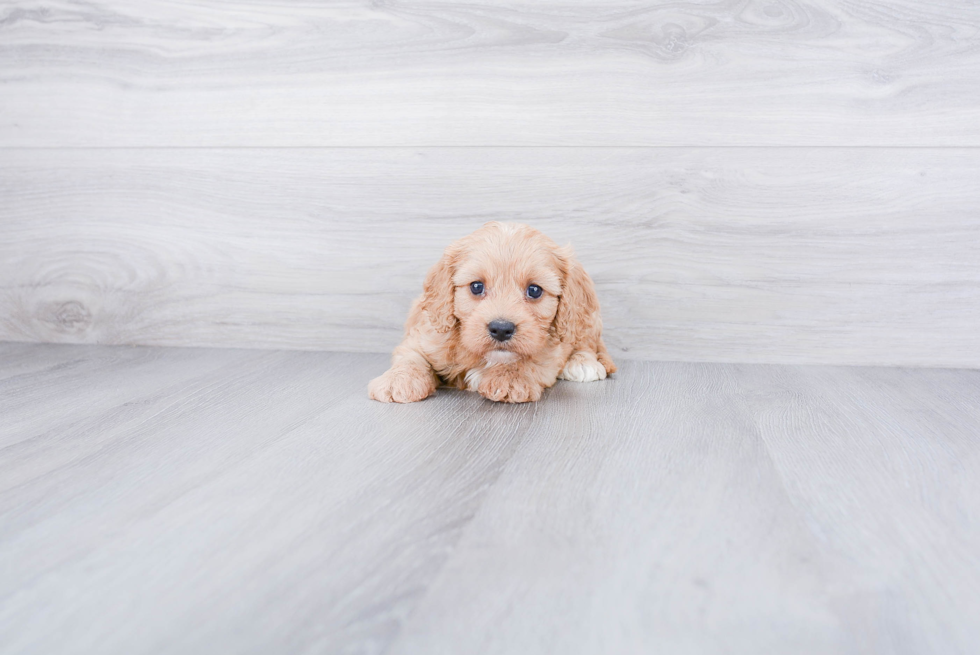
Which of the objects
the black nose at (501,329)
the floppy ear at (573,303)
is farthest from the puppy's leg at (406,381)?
the floppy ear at (573,303)

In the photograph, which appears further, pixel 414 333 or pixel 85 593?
pixel 414 333

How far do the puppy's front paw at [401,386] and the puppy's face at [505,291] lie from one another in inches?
5.8

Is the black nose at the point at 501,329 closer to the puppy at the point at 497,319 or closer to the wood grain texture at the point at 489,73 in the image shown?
the puppy at the point at 497,319

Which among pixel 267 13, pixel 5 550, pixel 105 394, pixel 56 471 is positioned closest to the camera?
pixel 5 550

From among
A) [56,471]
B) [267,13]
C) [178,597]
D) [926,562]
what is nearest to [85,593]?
[178,597]

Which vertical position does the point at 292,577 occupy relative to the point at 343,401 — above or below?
above

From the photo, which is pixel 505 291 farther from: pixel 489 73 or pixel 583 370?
pixel 489 73

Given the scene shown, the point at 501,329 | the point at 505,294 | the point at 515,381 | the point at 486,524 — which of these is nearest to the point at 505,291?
the point at 505,294

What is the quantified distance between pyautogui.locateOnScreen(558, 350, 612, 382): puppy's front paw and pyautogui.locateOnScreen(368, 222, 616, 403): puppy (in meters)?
0.15

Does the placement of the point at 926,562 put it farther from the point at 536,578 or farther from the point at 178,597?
the point at 178,597

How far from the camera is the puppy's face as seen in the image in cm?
156

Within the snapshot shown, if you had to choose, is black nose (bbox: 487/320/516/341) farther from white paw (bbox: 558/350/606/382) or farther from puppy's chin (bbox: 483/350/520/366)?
white paw (bbox: 558/350/606/382)

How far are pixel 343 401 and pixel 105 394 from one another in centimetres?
61

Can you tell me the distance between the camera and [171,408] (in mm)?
1545
